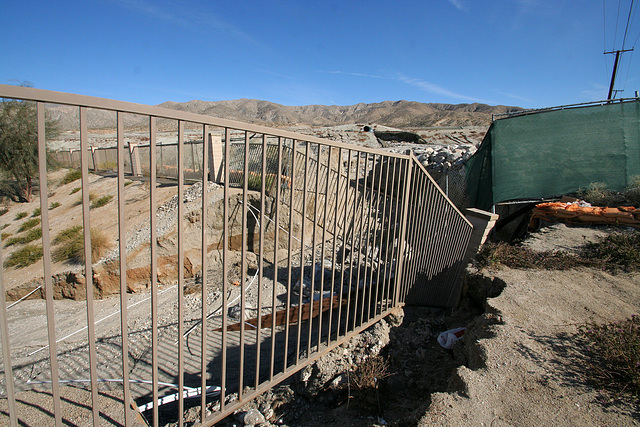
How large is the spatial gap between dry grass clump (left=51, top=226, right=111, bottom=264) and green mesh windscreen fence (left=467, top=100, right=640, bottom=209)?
916 centimetres

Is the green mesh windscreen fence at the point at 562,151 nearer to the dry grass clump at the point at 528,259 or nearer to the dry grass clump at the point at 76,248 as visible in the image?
the dry grass clump at the point at 528,259

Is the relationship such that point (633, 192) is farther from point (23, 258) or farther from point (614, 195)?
point (23, 258)

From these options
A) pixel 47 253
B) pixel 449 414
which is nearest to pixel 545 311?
pixel 449 414

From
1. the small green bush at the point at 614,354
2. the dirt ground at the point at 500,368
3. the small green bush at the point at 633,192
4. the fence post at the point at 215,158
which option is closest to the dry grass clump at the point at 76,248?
the fence post at the point at 215,158

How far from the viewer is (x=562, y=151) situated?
23.5 ft

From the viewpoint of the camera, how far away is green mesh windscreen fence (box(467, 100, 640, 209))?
6.93 metres

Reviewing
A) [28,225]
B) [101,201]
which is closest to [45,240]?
[101,201]

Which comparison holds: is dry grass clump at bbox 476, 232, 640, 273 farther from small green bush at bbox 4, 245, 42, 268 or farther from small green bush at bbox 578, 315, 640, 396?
small green bush at bbox 4, 245, 42, 268

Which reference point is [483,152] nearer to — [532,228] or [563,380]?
[532,228]

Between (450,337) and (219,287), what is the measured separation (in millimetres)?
5294

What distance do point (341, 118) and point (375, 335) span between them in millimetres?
123737

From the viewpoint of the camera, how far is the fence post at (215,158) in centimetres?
995

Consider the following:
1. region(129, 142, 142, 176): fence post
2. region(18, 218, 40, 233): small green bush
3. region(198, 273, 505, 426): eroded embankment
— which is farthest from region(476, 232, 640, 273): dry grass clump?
region(18, 218, 40, 233): small green bush

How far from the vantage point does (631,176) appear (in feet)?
22.6
